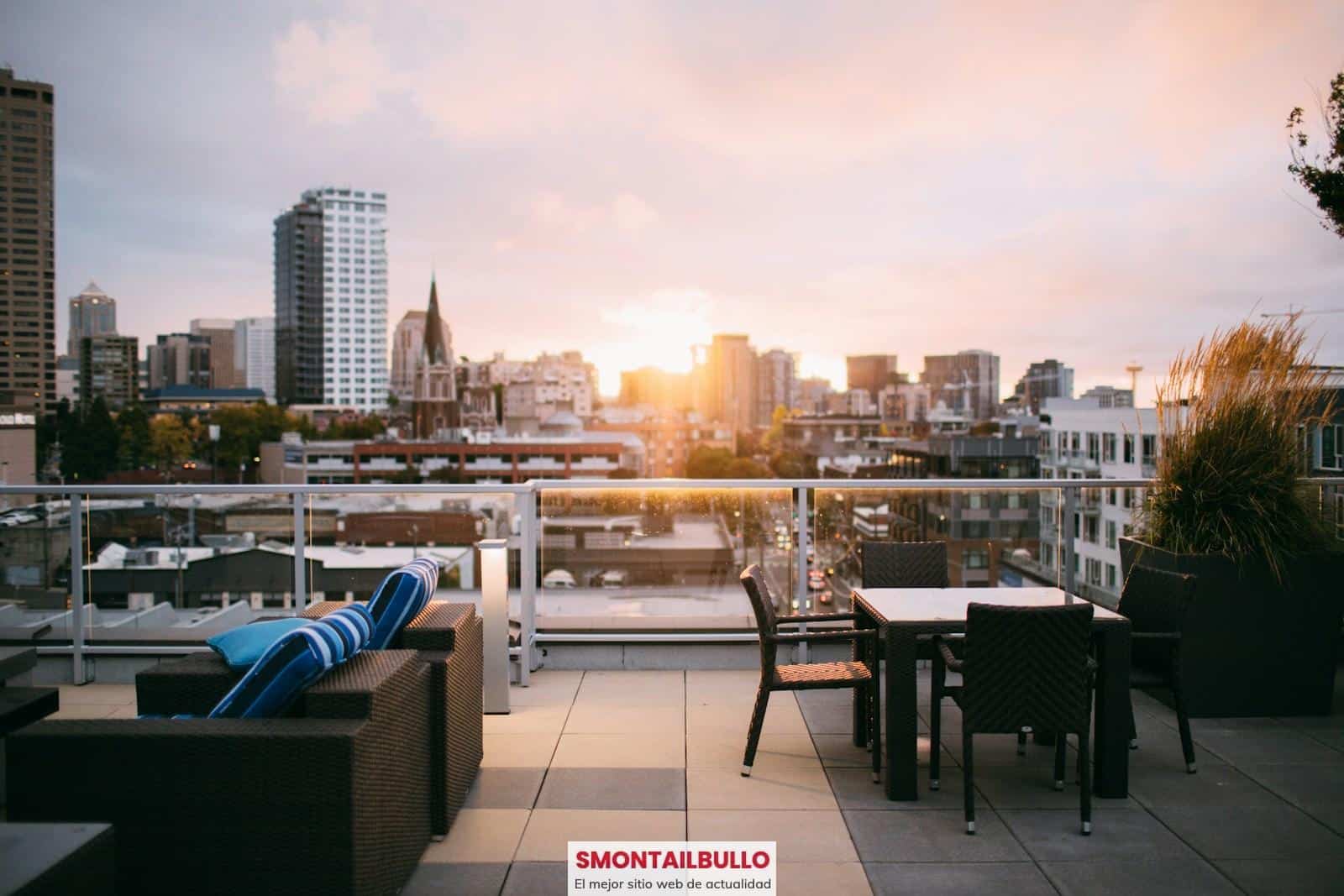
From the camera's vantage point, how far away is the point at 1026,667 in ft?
9.99

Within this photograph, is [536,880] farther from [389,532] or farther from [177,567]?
[177,567]

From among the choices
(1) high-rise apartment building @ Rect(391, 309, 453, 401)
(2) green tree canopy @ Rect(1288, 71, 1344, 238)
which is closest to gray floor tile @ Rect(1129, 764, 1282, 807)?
(2) green tree canopy @ Rect(1288, 71, 1344, 238)

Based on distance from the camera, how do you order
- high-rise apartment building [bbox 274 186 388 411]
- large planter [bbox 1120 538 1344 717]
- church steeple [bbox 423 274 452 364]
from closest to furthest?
large planter [bbox 1120 538 1344 717]
church steeple [bbox 423 274 452 364]
high-rise apartment building [bbox 274 186 388 411]

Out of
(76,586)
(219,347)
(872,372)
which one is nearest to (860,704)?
(76,586)

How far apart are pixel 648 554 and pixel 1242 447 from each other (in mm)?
3066

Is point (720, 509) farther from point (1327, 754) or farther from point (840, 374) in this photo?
point (840, 374)

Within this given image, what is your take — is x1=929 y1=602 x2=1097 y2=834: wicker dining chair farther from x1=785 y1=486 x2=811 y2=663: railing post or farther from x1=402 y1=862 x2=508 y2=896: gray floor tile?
x1=785 y1=486 x2=811 y2=663: railing post

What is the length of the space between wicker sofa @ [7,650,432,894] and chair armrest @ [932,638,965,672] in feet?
6.74

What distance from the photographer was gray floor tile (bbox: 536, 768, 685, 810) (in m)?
3.36

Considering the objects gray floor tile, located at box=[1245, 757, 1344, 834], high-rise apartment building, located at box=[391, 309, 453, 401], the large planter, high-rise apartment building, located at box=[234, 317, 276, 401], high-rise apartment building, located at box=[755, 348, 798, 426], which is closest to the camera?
gray floor tile, located at box=[1245, 757, 1344, 834]

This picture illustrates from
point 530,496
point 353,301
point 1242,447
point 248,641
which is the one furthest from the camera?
point 353,301

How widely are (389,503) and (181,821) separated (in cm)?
310

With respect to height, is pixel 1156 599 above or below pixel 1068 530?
below

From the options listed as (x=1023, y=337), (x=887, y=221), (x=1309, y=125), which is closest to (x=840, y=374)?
(x=1023, y=337)
